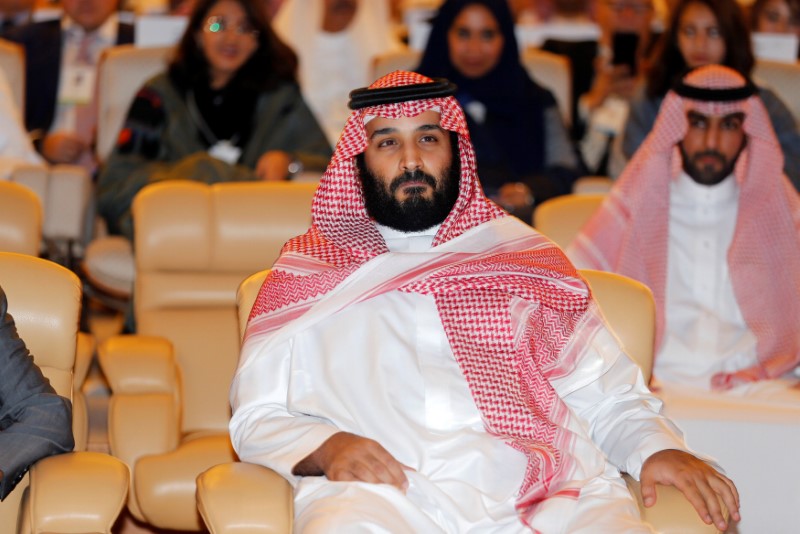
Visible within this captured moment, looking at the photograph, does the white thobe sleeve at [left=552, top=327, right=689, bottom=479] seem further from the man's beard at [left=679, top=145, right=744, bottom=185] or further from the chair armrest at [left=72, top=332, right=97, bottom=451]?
the man's beard at [left=679, top=145, right=744, bottom=185]

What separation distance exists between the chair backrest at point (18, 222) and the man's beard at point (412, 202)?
1.06 meters

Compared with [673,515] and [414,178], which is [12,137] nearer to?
[414,178]

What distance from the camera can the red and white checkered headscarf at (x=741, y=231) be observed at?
412 cm

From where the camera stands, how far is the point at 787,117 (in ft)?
17.8

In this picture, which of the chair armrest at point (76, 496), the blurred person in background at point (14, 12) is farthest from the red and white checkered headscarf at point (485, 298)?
the blurred person in background at point (14, 12)

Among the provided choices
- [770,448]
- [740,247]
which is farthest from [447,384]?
[740,247]

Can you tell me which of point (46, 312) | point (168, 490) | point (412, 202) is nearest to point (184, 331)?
point (168, 490)

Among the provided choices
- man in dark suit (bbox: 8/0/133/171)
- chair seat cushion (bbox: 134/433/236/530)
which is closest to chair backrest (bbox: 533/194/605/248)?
chair seat cushion (bbox: 134/433/236/530)

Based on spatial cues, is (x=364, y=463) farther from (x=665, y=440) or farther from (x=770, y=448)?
(x=770, y=448)

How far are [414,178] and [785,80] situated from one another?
3.06 meters

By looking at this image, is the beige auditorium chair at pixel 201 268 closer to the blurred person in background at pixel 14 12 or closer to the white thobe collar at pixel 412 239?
the white thobe collar at pixel 412 239

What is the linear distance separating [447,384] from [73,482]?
2.63ft

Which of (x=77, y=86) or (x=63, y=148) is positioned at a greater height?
(x=77, y=86)

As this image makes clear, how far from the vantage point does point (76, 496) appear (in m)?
2.77
